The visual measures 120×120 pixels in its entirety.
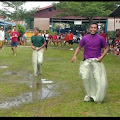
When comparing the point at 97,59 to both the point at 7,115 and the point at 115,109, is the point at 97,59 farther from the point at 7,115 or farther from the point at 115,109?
the point at 7,115

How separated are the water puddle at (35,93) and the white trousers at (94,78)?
3.63 feet

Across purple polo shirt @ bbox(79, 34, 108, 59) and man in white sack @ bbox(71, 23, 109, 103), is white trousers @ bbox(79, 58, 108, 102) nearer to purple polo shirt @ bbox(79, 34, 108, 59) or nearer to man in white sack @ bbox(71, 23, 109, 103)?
man in white sack @ bbox(71, 23, 109, 103)

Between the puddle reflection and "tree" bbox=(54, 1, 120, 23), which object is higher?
"tree" bbox=(54, 1, 120, 23)

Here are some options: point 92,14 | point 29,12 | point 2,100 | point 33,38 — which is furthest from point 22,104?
point 29,12

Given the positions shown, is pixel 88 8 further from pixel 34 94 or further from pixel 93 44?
pixel 93 44

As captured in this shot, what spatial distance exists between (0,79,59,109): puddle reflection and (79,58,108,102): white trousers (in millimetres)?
1107

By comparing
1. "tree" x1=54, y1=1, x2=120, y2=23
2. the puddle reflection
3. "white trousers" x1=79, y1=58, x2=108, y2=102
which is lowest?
the puddle reflection

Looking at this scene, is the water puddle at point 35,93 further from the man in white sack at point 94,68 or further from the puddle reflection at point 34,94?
the man in white sack at point 94,68

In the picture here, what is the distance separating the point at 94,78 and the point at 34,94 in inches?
65.5

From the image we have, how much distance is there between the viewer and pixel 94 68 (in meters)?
6.10

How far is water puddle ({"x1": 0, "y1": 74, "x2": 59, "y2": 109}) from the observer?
599 centimetres

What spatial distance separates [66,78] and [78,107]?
3652mm

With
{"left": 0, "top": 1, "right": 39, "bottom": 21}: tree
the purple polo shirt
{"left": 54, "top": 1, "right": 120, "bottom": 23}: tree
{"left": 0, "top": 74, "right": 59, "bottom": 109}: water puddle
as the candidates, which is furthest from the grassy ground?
{"left": 0, "top": 1, "right": 39, "bottom": 21}: tree

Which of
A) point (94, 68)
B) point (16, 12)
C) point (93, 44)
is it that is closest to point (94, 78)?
point (94, 68)
